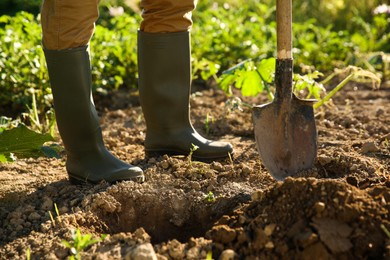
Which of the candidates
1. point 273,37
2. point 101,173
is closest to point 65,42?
point 101,173

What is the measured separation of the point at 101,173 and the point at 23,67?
164 cm

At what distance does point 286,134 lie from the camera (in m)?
3.21

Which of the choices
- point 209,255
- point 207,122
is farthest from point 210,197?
point 207,122

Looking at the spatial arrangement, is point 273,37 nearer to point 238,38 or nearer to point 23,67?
point 238,38

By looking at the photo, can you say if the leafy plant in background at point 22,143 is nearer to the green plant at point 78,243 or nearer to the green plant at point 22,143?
the green plant at point 22,143

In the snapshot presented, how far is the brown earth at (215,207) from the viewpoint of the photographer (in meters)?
2.52

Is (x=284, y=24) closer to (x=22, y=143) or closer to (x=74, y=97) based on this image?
(x=74, y=97)

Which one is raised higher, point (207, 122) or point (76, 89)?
point (76, 89)

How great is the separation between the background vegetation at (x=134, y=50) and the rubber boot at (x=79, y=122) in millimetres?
1003

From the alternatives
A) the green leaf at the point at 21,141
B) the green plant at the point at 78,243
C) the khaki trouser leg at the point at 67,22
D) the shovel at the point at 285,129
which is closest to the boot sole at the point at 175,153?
the shovel at the point at 285,129

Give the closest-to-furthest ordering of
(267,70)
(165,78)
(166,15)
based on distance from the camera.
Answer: (166,15) < (165,78) < (267,70)

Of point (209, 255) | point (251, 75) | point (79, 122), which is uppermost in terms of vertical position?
point (251, 75)

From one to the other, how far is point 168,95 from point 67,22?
0.76m

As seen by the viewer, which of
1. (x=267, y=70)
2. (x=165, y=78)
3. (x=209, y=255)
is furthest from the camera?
(x=267, y=70)
